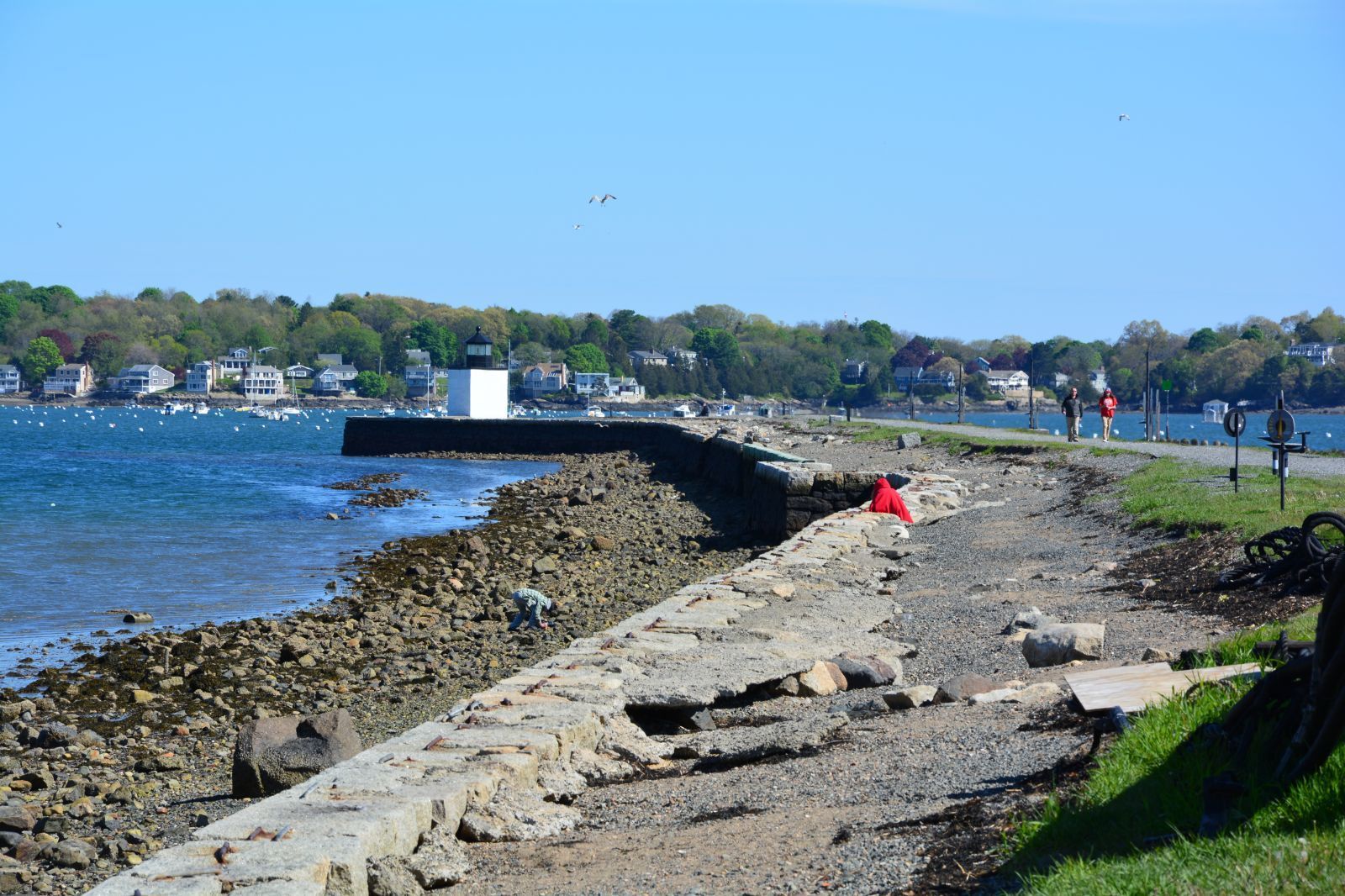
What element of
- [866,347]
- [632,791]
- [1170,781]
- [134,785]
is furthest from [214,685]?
[866,347]

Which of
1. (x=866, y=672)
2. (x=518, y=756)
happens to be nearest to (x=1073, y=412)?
(x=866, y=672)

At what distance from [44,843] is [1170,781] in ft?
20.1

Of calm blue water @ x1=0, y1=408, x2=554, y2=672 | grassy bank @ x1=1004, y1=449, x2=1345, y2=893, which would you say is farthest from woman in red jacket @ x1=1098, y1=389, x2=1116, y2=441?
grassy bank @ x1=1004, y1=449, x2=1345, y2=893

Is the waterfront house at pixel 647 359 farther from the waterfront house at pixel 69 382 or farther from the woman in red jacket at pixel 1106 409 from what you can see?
the woman in red jacket at pixel 1106 409

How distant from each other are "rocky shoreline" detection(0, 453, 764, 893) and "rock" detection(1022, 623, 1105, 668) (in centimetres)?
492

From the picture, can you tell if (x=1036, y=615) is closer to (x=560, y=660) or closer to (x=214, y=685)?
(x=560, y=660)

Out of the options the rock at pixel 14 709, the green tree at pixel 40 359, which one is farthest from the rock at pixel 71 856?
the green tree at pixel 40 359

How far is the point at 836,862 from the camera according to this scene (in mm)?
4934

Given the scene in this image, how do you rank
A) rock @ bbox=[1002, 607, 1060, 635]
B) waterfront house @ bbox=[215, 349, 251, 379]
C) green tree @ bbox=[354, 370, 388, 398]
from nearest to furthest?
rock @ bbox=[1002, 607, 1060, 635]
green tree @ bbox=[354, 370, 388, 398]
waterfront house @ bbox=[215, 349, 251, 379]

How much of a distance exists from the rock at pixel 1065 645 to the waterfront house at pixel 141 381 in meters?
174

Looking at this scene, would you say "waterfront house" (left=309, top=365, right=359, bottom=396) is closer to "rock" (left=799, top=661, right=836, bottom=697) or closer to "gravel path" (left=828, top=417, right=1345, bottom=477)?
"gravel path" (left=828, top=417, right=1345, bottom=477)

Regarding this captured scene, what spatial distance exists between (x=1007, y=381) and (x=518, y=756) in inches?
6375

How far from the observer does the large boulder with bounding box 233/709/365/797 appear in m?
8.53

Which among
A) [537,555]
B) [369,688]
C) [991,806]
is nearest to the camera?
[991,806]
